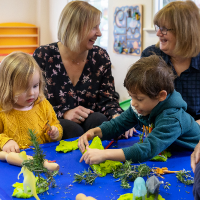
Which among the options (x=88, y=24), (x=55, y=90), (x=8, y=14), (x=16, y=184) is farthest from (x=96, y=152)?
(x=8, y=14)

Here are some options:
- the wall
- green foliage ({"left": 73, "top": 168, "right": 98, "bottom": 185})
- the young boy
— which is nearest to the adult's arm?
the young boy

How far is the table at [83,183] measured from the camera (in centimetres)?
90

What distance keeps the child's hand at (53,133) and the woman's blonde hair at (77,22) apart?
0.59 meters

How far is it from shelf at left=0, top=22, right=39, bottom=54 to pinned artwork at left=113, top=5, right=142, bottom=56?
76.3 inches

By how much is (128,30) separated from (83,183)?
252 cm

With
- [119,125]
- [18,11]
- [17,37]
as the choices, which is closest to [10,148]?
[119,125]

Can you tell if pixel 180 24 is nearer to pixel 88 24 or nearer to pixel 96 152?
pixel 88 24

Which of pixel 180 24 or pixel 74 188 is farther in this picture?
pixel 180 24

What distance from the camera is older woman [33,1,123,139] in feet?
5.72

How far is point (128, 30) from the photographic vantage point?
10.5 ft

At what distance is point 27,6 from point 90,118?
3803 mm

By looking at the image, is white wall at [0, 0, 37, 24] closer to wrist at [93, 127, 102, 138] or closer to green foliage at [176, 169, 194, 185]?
wrist at [93, 127, 102, 138]

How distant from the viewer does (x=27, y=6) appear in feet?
16.0

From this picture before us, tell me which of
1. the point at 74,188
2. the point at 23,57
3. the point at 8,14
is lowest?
the point at 74,188
